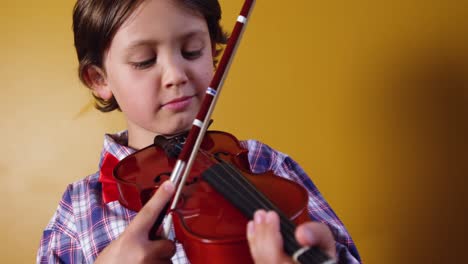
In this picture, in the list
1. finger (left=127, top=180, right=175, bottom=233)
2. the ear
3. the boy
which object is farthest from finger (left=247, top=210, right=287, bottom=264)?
the ear

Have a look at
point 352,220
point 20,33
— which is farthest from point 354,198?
point 20,33

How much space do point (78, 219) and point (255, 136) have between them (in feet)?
1.40

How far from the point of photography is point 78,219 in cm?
65

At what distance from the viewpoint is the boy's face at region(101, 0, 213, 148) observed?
584mm

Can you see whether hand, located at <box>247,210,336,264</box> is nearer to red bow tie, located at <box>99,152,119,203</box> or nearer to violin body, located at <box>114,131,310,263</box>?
violin body, located at <box>114,131,310,263</box>

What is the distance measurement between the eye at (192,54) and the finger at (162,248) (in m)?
0.28

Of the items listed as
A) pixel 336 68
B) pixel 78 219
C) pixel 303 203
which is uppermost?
pixel 336 68

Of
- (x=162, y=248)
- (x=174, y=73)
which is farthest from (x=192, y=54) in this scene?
(x=162, y=248)

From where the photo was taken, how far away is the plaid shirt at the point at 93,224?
61 cm

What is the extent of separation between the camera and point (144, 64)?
598mm

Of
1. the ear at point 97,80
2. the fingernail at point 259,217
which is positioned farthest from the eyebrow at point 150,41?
the fingernail at point 259,217

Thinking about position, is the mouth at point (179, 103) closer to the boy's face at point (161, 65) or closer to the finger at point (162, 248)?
the boy's face at point (161, 65)

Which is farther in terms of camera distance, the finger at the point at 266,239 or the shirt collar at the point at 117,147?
the shirt collar at the point at 117,147

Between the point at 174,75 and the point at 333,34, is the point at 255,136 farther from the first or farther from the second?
the point at 174,75
